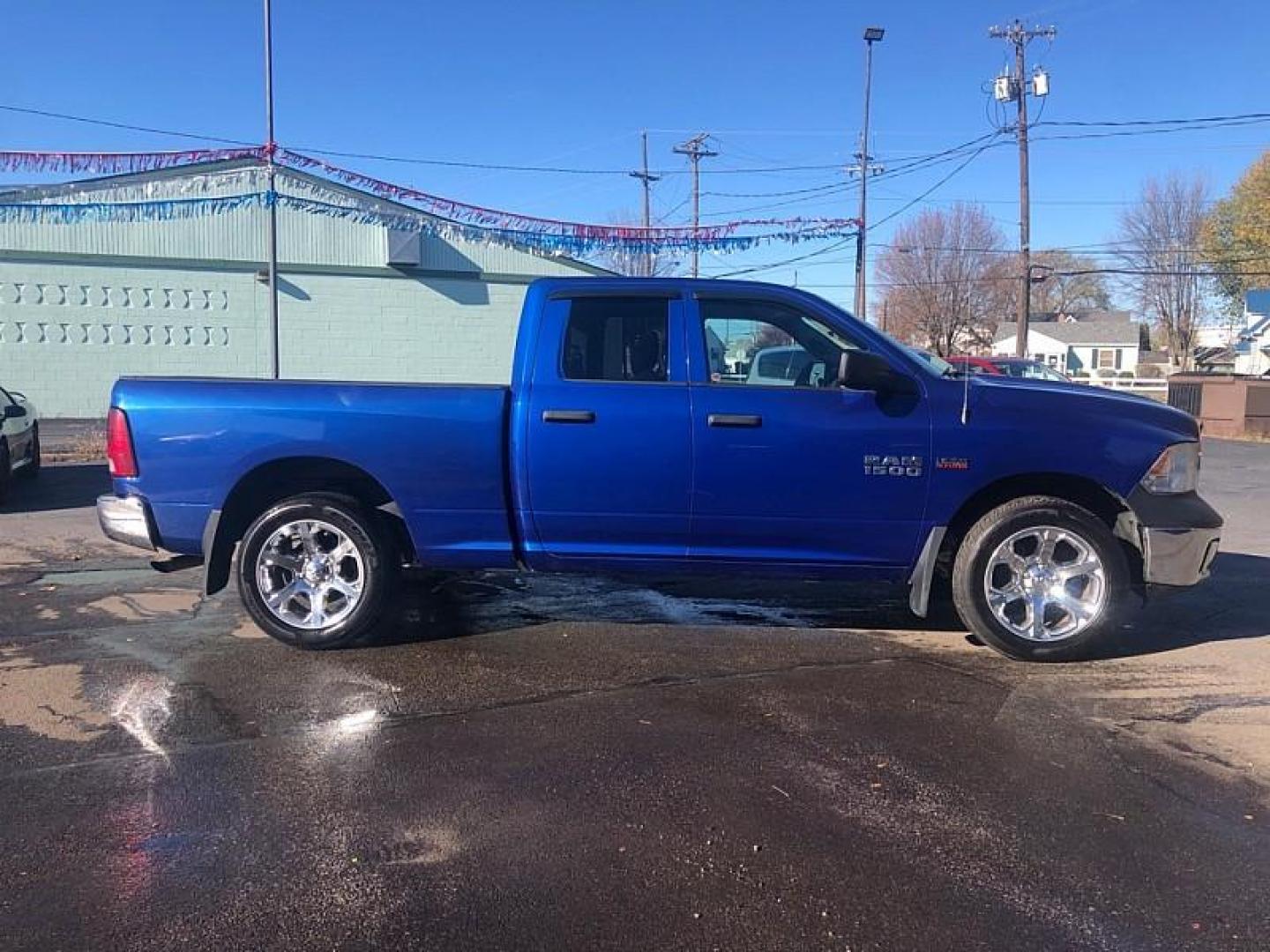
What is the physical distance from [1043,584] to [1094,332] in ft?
258

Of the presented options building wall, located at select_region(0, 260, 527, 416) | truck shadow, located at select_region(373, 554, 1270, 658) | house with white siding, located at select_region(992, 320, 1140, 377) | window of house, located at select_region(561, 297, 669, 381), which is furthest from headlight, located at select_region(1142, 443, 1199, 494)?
house with white siding, located at select_region(992, 320, 1140, 377)

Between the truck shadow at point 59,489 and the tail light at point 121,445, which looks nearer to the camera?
the tail light at point 121,445

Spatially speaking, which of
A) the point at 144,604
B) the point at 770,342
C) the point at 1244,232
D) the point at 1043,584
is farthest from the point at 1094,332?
the point at 144,604

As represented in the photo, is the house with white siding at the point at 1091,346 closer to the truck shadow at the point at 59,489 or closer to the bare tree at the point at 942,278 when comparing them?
the bare tree at the point at 942,278

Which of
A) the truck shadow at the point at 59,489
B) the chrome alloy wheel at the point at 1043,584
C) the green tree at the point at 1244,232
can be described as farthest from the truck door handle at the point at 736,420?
the green tree at the point at 1244,232

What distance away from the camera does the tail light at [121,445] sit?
5.22 m

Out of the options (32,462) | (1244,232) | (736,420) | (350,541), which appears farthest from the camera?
(1244,232)

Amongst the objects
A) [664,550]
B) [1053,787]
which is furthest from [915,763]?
[664,550]

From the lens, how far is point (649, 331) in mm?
5332

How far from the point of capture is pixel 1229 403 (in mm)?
23875

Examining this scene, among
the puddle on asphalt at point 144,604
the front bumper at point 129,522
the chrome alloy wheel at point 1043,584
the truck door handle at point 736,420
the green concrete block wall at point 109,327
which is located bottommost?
the puddle on asphalt at point 144,604

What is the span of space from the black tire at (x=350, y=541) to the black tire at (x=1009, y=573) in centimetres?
309

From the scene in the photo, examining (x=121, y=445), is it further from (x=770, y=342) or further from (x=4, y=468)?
(x=4, y=468)

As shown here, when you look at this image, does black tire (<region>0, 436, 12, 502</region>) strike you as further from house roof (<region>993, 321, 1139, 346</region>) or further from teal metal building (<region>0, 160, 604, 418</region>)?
house roof (<region>993, 321, 1139, 346</region>)
